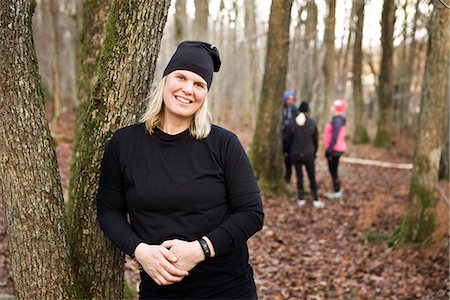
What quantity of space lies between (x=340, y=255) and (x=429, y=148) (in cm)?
207

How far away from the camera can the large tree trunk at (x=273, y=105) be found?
940cm

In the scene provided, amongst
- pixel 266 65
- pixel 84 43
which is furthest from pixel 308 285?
pixel 266 65

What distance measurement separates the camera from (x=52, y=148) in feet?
9.00

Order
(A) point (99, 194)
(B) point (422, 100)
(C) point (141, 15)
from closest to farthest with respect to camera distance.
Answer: (A) point (99, 194) < (C) point (141, 15) < (B) point (422, 100)

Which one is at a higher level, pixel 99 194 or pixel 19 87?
pixel 19 87

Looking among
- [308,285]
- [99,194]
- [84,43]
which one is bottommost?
[308,285]

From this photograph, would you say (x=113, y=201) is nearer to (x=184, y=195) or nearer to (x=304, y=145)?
(x=184, y=195)

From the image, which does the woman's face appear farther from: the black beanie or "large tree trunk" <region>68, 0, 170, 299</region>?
"large tree trunk" <region>68, 0, 170, 299</region>

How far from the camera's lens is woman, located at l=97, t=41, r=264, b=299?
7.64 feet

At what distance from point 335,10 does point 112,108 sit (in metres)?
12.2

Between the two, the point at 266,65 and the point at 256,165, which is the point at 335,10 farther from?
the point at 256,165

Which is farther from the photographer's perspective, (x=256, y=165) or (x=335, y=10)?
(x=335, y=10)

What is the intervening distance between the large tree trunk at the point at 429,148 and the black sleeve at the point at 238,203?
4.88 m

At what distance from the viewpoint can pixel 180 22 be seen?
40.9 ft
